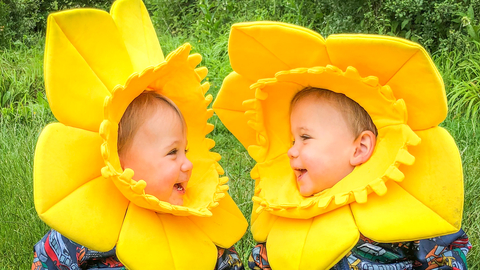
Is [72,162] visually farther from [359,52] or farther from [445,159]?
[445,159]

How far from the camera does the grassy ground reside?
8.71 ft

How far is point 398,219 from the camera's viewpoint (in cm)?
181

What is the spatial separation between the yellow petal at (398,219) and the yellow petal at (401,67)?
27 cm

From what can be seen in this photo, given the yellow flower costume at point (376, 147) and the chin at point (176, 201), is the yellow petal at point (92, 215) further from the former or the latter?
the yellow flower costume at point (376, 147)

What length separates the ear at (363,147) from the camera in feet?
6.49

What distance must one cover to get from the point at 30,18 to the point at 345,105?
614 cm

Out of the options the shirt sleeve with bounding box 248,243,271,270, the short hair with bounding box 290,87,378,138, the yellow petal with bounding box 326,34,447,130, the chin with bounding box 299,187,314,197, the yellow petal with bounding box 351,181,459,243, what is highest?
the yellow petal with bounding box 326,34,447,130

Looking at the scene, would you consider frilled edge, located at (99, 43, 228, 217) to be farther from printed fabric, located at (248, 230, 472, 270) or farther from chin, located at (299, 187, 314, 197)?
printed fabric, located at (248, 230, 472, 270)

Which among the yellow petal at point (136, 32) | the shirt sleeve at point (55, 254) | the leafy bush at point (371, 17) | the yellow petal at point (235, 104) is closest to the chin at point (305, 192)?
the yellow petal at point (235, 104)

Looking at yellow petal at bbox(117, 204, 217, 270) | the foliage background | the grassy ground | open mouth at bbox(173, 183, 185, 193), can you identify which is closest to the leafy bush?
the foliage background

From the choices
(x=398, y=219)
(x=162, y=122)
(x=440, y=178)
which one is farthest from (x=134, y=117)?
(x=440, y=178)

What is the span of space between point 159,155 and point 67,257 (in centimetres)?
49

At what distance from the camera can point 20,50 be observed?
19.7 ft

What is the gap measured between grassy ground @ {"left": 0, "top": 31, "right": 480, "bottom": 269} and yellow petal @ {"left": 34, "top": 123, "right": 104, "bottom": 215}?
41.3 inches
